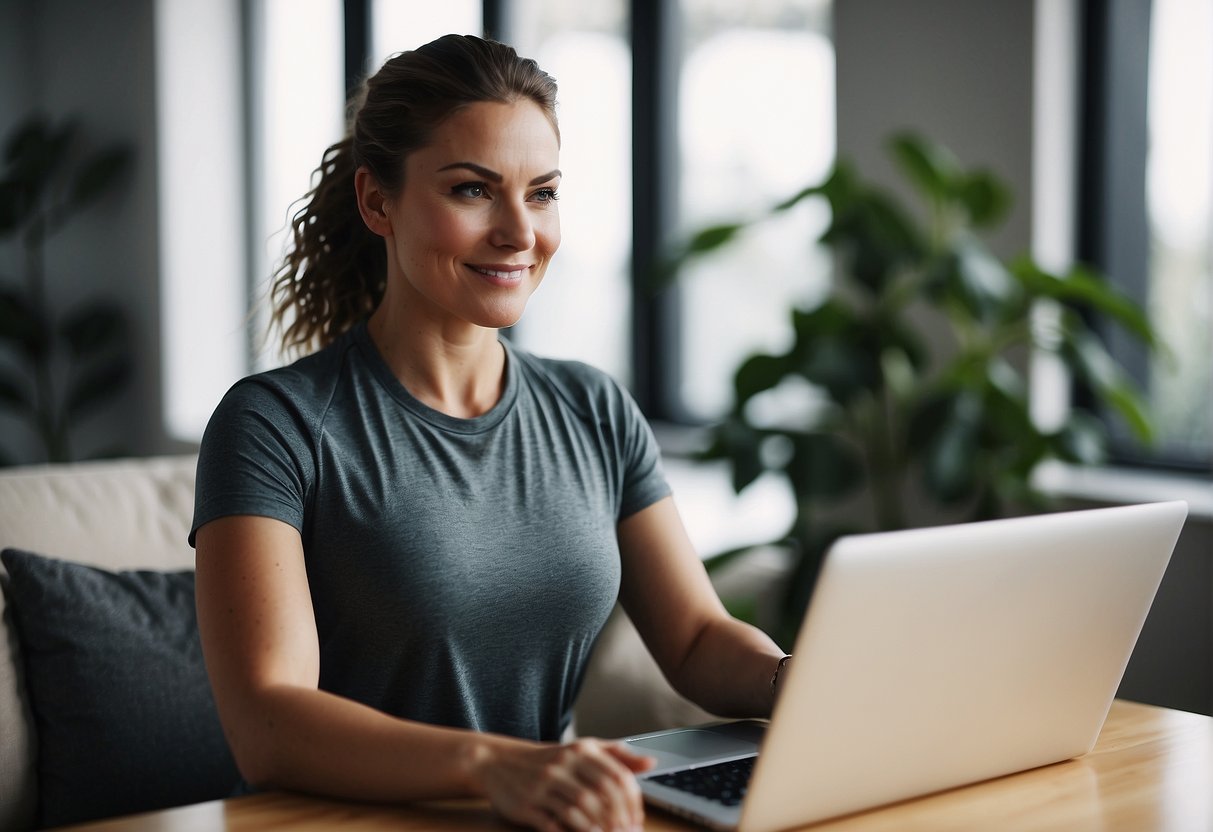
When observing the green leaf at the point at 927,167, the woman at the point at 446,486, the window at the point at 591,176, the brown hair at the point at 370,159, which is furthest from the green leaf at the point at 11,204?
the woman at the point at 446,486

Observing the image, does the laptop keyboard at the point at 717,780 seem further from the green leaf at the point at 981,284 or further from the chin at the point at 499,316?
the green leaf at the point at 981,284

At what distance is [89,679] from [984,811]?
1093mm

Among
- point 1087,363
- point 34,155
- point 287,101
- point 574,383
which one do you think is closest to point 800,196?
point 1087,363

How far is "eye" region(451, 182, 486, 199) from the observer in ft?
4.64

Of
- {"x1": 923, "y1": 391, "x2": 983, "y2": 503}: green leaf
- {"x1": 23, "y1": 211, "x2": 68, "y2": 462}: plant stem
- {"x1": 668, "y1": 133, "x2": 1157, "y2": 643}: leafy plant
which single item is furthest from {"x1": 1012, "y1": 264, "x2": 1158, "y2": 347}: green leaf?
{"x1": 23, "y1": 211, "x2": 68, "y2": 462}: plant stem

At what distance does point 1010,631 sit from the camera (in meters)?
1.03

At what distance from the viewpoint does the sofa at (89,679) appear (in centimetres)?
163

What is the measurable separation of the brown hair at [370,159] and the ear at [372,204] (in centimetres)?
1

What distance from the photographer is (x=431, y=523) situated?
1.38 meters

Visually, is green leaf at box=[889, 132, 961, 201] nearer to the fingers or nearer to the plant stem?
the fingers

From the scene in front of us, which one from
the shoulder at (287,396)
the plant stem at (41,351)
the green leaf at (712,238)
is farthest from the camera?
the plant stem at (41,351)

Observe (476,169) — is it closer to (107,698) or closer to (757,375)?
(107,698)

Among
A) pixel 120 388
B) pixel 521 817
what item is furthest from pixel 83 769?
pixel 120 388

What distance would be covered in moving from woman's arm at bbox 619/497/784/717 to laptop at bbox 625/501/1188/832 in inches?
8.8
